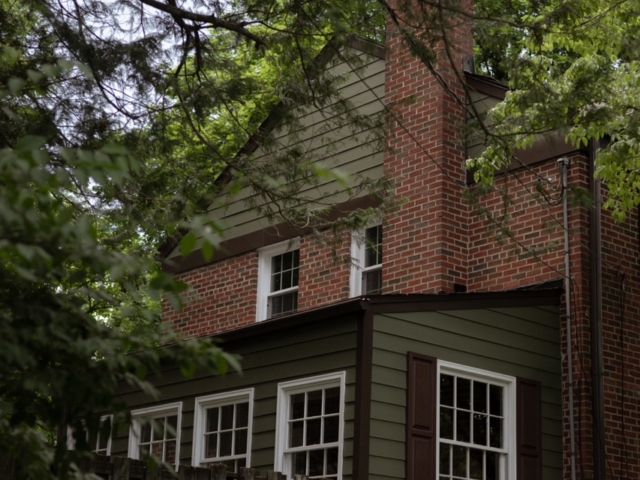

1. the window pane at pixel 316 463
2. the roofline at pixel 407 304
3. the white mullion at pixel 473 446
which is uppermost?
the roofline at pixel 407 304

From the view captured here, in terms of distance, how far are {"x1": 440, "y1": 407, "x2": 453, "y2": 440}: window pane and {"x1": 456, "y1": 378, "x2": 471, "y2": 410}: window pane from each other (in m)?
0.20

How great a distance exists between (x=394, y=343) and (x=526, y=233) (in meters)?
2.94

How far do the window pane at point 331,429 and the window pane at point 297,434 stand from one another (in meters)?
0.42

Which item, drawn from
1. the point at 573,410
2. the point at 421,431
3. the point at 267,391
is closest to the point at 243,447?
the point at 267,391

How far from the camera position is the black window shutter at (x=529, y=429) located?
37.8ft

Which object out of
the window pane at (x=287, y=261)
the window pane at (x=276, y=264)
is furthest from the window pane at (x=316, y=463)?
the window pane at (x=276, y=264)

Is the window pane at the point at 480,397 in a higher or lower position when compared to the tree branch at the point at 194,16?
lower

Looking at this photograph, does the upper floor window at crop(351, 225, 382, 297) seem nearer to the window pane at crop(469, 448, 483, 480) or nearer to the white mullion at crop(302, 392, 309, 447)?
the white mullion at crop(302, 392, 309, 447)

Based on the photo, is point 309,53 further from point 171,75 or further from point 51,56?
point 51,56

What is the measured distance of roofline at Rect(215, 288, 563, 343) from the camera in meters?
10.8

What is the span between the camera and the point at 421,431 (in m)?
10.8

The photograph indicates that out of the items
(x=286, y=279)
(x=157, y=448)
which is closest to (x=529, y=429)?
(x=157, y=448)

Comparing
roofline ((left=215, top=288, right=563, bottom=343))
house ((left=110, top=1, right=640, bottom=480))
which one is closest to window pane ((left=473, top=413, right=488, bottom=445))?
house ((left=110, top=1, right=640, bottom=480))

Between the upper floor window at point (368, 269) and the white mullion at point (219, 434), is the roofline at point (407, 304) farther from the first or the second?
the upper floor window at point (368, 269)
